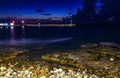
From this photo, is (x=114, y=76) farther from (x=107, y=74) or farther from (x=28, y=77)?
(x=28, y=77)

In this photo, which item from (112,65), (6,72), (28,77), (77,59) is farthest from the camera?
(77,59)

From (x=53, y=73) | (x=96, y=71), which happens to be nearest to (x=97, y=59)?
(x=96, y=71)

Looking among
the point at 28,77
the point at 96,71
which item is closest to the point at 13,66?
Answer: the point at 28,77

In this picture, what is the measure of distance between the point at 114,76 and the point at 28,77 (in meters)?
7.95

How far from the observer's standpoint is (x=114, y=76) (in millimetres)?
20656

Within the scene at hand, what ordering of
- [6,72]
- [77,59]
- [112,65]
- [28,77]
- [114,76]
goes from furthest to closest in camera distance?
[77,59]
[112,65]
[114,76]
[6,72]
[28,77]

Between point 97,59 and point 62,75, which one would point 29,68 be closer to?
point 62,75

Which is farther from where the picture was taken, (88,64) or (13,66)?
(88,64)

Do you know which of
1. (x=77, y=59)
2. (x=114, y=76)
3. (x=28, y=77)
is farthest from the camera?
(x=77, y=59)

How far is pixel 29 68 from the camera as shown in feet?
66.0

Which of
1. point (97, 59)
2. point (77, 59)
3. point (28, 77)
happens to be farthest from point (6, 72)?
point (97, 59)

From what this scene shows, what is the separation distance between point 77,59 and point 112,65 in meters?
4.58

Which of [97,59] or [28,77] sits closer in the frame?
[28,77]

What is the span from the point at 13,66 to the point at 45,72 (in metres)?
3.98
